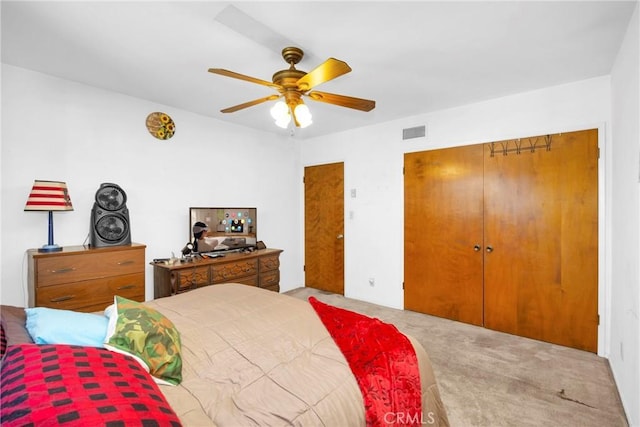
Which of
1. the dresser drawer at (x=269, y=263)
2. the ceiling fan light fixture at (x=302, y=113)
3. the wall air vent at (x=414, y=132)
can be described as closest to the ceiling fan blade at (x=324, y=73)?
the ceiling fan light fixture at (x=302, y=113)

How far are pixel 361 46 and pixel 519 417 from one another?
8.76 ft

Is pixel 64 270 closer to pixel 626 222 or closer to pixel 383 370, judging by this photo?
pixel 383 370

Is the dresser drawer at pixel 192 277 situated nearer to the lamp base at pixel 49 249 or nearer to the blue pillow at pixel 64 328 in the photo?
the lamp base at pixel 49 249

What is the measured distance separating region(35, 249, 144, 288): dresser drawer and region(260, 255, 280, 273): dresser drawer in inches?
54.7

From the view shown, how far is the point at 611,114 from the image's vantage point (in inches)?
103

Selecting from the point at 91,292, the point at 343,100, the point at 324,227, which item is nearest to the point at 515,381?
the point at 343,100

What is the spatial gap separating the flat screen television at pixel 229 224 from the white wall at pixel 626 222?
3.57 m

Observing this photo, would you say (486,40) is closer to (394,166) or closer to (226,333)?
(394,166)

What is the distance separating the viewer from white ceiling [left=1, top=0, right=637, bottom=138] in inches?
70.8

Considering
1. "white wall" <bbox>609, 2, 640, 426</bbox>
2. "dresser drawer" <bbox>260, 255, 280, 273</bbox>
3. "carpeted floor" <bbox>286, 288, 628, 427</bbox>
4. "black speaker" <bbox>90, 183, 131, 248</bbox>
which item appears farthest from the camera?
"dresser drawer" <bbox>260, 255, 280, 273</bbox>

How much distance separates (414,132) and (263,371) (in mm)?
3316

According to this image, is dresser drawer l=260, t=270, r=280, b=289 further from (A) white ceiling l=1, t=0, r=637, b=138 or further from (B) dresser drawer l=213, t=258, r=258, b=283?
(A) white ceiling l=1, t=0, r=637, b=138

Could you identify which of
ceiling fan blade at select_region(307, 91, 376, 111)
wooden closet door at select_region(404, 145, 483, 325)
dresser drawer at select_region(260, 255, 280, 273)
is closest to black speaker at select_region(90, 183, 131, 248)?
dresser drawer at select_region(260, 255, 280, 273)

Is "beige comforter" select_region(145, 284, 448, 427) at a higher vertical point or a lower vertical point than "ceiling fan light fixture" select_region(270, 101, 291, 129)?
lower
